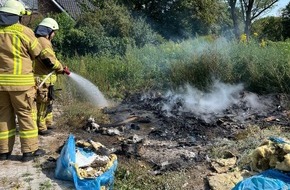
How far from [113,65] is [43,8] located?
21174mm

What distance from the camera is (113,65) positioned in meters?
11.1

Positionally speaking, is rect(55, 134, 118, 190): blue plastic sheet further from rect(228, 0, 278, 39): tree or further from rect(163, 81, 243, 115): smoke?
rect(228, 0, 278, 39): tree

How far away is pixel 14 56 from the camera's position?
4.91m

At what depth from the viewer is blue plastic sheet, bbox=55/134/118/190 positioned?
4.09 meters

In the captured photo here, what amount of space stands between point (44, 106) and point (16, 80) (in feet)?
5.64

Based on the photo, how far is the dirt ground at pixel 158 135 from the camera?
4707 millimetres

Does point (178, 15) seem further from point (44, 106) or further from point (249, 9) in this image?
point (44, 106)

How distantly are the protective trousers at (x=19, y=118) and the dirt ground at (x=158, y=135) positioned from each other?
278mm

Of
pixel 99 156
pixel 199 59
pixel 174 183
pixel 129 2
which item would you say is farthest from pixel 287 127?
pixel 129 2

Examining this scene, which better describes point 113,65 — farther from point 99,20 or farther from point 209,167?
point 99,20

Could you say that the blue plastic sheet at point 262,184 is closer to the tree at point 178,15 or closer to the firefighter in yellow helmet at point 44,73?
the firefighter in yellow helmet at point 44,73

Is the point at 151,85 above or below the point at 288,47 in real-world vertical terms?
below

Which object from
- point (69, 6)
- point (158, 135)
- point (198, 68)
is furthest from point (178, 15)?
point (158, 135)

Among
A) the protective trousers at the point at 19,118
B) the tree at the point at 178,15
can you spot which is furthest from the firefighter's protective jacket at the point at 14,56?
the tree at the point at 178,15
